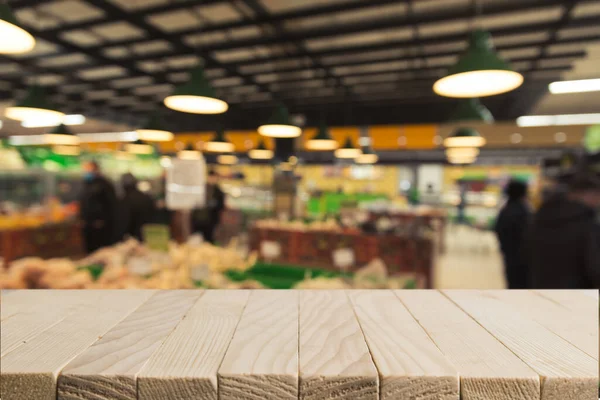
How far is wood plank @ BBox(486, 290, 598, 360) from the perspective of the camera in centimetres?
71

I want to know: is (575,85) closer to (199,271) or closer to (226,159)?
(199,271)

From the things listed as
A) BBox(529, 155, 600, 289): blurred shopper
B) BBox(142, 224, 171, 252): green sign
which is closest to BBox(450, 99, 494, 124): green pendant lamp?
BBox(529, 155, 600, 289): blurred shopper

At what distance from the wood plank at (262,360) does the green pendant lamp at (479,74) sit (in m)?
2.04

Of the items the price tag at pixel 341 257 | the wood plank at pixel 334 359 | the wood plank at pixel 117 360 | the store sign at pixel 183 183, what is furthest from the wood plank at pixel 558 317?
the store sign at pixel 183 183

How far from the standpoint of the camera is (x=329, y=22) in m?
5.43

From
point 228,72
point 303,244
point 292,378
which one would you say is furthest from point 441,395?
point 228,72

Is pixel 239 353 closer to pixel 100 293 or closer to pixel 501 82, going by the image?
pixel 100 293

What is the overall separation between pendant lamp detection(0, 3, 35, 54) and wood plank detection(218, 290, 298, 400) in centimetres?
243

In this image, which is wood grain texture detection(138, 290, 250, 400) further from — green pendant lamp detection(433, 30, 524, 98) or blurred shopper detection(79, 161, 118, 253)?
blurred shopper detection(79, 161, 118, 253)

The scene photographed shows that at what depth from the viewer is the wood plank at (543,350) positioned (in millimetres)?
589

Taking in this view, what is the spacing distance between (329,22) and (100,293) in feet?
17.7

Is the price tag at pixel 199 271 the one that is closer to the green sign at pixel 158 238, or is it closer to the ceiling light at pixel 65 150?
the green sign at pixel 158 238

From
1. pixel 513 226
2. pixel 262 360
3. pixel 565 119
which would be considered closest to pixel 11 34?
pixel 262 360

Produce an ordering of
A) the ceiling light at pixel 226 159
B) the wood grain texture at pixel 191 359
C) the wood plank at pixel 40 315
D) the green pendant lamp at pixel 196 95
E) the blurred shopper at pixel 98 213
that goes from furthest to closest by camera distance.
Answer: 1. the ceiling light at pixel 226 159
2. the blurred shopper at pixel 98 213
3. the green pendant lamp at pixel 196 95
4. the wood plank at pixel 40 315
5. the wood grain texture at pixel 191 359
